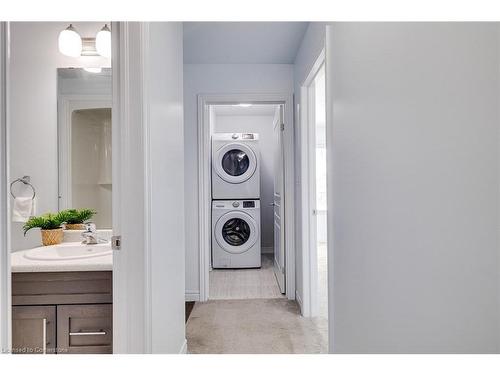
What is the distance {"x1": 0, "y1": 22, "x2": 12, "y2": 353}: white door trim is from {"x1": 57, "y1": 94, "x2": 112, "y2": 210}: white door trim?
1.70 metres

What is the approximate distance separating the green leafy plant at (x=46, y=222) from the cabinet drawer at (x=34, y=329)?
0.69 metres

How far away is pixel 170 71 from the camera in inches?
75.9

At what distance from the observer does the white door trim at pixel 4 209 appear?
2.00 feet

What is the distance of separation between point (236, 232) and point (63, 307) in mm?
3384

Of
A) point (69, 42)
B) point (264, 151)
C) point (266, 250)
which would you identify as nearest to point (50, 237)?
point (69, 42)

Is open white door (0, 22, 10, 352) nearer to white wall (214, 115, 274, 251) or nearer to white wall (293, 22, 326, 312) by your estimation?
white wall (293, 22, 326, 312)

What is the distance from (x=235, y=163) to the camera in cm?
484

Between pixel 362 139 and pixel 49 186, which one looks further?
pixel 49 186

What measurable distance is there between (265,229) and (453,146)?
5.17m

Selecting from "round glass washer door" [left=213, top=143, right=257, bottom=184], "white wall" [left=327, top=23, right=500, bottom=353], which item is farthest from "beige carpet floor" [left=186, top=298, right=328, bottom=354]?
"round glass washer door" [left=213, top=143, right=257, bottom=184]

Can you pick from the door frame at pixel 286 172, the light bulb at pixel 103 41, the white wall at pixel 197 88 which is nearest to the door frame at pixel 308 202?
the door frame at pixel 286 172

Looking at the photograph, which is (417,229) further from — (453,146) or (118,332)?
(118,332)

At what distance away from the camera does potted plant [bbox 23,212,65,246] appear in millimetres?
2045

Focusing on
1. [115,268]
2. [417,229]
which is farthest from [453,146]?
[115,268]
